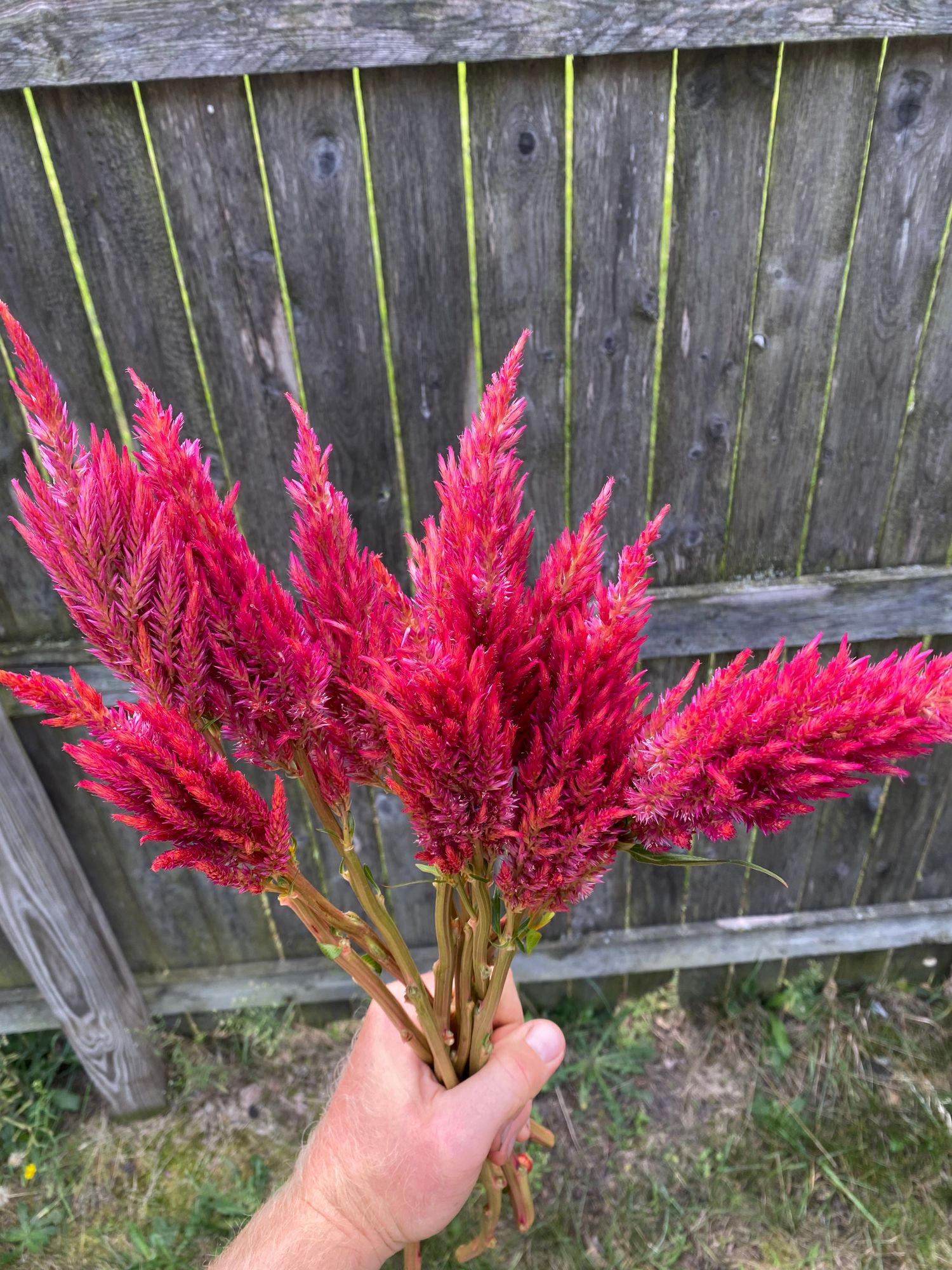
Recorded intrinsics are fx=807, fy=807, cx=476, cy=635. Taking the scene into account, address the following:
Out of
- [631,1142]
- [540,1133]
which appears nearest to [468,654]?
[540,1133]

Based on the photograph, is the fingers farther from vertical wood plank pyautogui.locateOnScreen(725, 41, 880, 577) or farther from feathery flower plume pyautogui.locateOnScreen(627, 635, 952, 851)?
vertical wood plank pyautogui.locateOnScreen(725, 41, 880, 577)

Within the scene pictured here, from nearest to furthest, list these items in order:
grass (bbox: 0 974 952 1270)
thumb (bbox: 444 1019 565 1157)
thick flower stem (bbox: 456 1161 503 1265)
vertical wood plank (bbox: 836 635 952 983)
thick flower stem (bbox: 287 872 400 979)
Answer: thick flower stem (bbox: 287 872 400 979) → thumb (bbox: 444 1019 565 1157) → thick flower stem (bbox: 456 1161 503 1265) → grass (bbox: 0 974 952 1270) → vertical wood plank (bbox: 836 635 952 983)

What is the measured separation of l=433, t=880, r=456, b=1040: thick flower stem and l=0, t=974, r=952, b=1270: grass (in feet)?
4.82

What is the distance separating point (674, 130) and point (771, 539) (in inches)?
35.4

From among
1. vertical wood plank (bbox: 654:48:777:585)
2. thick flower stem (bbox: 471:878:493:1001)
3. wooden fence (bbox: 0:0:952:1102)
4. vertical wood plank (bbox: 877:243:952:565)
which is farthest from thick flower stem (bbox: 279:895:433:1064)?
vertical wood plank (bbox: 877:243:952:565)

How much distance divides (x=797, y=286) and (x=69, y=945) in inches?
93.9

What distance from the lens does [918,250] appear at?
1643mm

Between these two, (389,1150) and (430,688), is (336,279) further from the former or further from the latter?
(389,1150)

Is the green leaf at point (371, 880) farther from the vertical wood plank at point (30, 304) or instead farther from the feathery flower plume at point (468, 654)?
the vertical wood plank at point (30, 304)

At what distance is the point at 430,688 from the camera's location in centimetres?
62

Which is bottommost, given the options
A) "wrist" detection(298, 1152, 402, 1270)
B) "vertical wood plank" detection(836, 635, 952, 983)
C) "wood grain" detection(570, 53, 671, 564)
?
"vertical wood plank" detection(836, 635, 952, 983)

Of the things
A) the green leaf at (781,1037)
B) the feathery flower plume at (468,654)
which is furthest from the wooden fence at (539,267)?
the green leaf at (781,1037)

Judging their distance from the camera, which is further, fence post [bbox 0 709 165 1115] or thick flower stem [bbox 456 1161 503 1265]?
fence post [bbox 0 709 165 1115]

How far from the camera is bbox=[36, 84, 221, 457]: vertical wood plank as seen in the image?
1.47 meters
